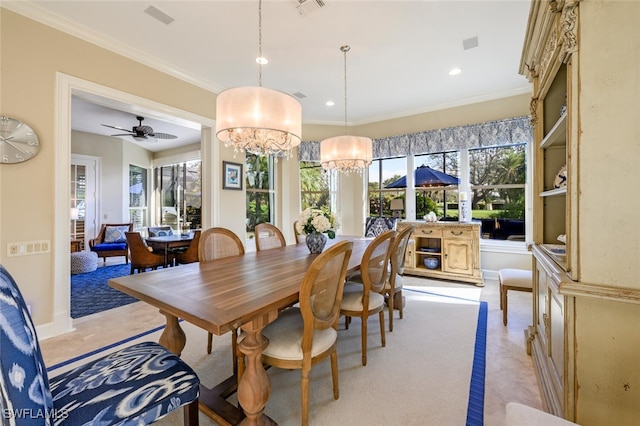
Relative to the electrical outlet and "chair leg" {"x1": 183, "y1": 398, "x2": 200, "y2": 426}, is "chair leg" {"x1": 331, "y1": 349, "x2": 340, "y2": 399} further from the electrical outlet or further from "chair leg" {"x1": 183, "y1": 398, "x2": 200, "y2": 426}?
the electrical outlet

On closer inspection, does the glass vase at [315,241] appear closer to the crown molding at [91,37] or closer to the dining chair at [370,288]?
the dining chair at [370,288]

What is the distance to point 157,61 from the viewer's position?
330cm

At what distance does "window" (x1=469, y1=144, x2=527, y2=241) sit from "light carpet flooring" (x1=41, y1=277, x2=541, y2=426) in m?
1.24

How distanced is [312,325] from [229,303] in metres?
0.44

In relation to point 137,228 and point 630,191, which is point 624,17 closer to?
point 630,191

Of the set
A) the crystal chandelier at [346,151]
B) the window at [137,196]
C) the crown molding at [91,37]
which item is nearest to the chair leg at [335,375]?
the crystal chandelier at [346,151]

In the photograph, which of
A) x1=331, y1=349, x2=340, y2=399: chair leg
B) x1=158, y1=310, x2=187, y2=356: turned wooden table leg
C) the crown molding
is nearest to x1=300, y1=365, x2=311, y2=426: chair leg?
x1=331, y1=349, x2=340, y2=399: chair leg

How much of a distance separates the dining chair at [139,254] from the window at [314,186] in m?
2.93

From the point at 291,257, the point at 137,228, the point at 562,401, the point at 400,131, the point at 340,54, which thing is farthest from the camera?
the point at 137,228

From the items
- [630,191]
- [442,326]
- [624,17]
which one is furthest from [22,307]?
[442,326]

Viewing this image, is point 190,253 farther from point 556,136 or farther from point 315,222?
point 556,136

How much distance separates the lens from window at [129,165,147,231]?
721 centimetres

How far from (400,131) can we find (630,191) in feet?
14.7

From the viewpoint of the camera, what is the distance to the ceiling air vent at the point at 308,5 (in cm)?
233
